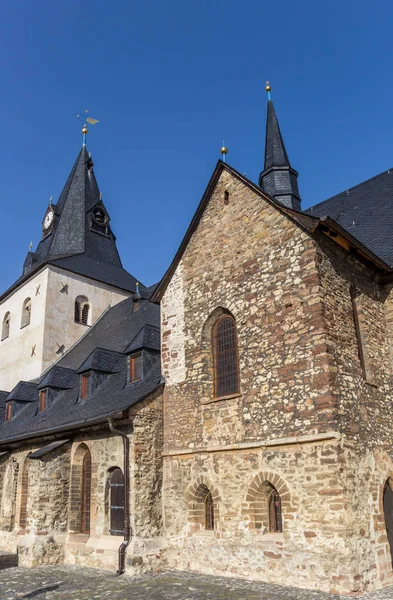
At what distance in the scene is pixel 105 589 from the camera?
9.97m

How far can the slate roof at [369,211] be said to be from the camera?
1295cm

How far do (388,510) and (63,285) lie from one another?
17.9 m

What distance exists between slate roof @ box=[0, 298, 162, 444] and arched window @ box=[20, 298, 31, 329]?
10.4 feet

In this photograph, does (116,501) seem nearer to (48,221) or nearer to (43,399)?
(43,399)

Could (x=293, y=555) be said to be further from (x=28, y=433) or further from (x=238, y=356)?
(x=28, y=433)

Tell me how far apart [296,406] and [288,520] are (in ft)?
6.72

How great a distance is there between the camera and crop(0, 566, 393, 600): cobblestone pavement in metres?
8.86

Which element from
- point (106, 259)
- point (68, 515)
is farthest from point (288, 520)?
point (106, 259)

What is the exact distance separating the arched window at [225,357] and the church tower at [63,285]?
489 inches

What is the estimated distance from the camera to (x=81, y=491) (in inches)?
560

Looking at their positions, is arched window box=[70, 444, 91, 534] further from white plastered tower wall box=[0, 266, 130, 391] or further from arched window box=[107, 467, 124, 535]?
white plastered tower wall box=[0, 266, 130, 391]

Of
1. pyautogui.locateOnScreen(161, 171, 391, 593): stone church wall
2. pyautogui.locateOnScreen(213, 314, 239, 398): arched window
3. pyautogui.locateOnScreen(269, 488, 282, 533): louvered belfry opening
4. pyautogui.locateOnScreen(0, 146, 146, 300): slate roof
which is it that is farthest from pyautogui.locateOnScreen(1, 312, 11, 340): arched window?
pyautogui.locateOnScreen(269, 488, 282, 533): louvered belfry opening

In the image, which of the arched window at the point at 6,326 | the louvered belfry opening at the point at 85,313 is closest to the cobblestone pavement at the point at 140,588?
the louvered belfry opening at the point at 85,313

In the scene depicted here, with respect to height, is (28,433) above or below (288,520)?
above
